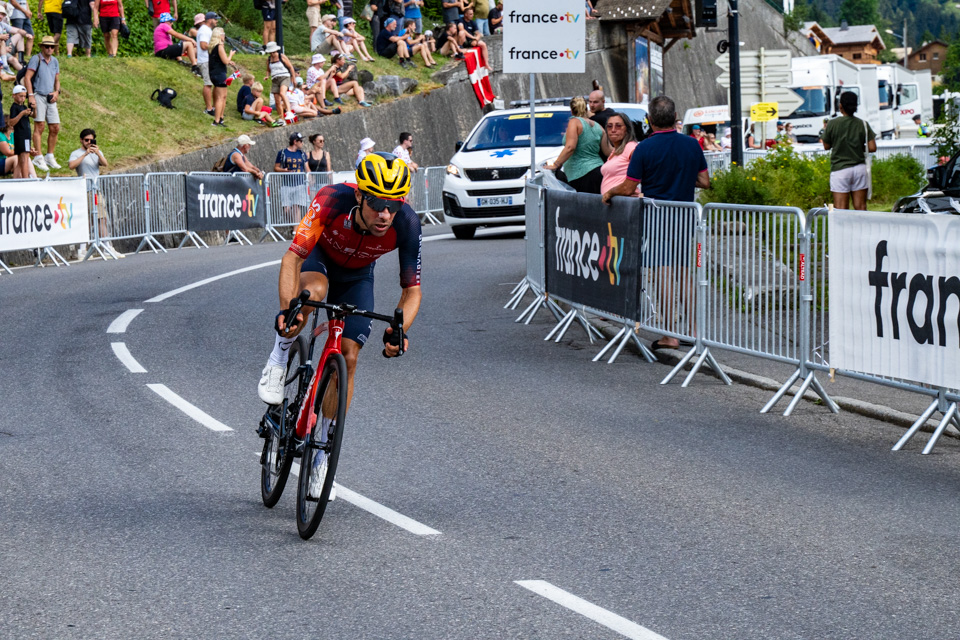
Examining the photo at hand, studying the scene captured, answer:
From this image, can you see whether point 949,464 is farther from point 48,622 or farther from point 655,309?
point 48,622

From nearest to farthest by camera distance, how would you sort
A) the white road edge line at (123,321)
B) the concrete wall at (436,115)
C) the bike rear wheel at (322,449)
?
the bike rear wheel at (322,449) → the white road edge line at (123,321) → the concrete wall at (436,115)

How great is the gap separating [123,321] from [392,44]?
83.4 feet

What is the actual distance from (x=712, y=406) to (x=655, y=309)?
5.64 ft

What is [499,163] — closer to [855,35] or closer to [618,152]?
[618,152]

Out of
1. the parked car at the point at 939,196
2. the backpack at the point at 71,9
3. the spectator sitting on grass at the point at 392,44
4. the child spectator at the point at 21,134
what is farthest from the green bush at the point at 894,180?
the backpack at the point at 71,9

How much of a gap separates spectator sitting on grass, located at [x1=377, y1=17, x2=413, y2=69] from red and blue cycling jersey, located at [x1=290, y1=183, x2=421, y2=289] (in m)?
31.6

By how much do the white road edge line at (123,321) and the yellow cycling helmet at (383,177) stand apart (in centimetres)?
786

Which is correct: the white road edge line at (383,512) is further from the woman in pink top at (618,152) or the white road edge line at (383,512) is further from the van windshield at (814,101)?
the van windshield at (814,101)

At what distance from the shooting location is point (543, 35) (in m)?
15.7

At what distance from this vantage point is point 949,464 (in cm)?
795

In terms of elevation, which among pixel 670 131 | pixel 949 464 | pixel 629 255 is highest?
pixel 670 131

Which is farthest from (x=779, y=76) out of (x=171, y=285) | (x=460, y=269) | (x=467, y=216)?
(x=171, y=285)

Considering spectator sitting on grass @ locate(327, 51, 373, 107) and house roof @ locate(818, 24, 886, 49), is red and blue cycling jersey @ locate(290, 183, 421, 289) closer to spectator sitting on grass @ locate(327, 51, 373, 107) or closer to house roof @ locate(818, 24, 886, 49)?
spectator sitting on grass @ locate(327, 51, 373, 107)

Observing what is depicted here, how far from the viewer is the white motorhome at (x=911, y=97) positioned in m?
64.1
